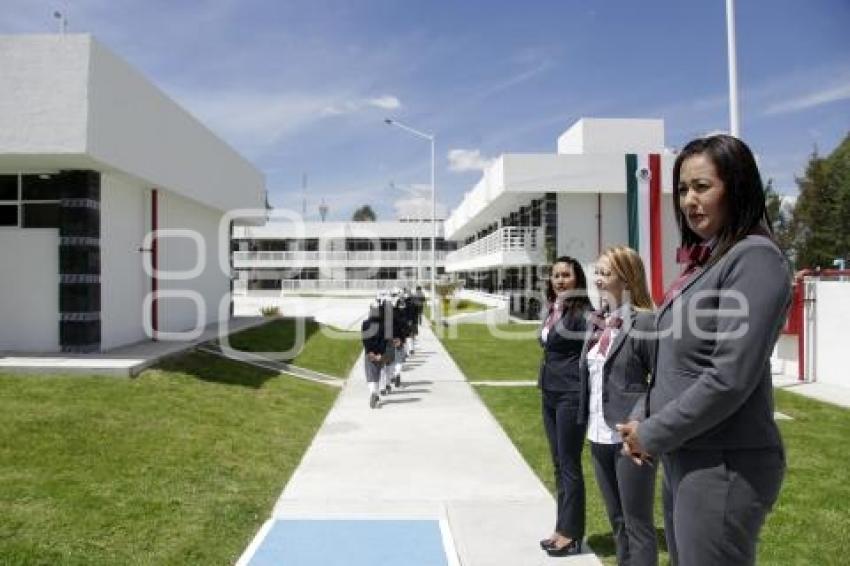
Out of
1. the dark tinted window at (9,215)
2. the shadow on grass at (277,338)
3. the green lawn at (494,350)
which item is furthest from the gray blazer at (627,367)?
the shadow on grass at (277,338)

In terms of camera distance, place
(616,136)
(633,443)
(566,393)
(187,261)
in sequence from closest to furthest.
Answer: (633,443)
(566,393)
(187,261)
(616,136)

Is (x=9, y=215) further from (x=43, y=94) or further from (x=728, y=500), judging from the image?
(x=728, y=500)

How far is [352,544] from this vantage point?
5141 millimetres

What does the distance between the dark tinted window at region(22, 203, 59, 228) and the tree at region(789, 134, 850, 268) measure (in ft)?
152

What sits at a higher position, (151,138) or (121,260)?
(151,138)

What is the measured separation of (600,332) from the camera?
4.23 metres

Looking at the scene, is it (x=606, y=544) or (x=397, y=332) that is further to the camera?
(x=397, y=332)

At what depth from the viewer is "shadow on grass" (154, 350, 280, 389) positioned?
11.9 m

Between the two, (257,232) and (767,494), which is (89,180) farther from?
(257,232)

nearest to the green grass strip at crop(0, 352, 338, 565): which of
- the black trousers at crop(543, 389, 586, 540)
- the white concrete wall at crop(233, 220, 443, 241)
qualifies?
the black trousers at crop(543, 389, 586, 540)

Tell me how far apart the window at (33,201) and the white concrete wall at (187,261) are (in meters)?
3.97

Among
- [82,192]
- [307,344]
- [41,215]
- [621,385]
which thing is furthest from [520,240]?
[621,385]

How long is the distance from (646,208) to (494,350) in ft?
37.3

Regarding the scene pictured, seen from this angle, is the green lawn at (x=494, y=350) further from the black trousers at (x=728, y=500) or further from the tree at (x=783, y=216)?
the tree at (x=783, y=216)
